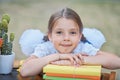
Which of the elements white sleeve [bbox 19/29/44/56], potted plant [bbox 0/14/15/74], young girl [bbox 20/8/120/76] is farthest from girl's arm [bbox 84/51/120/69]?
potted plant [bbox 0/14/15/74]

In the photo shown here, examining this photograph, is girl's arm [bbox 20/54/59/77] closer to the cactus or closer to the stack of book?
the stack of book

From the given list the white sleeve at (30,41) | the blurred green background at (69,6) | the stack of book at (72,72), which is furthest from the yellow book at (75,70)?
the blurred green background at (69,6)

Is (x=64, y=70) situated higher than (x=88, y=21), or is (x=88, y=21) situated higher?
(x=88, y=21)

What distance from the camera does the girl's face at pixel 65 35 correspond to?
0.71 metres

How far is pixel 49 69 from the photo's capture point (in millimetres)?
664

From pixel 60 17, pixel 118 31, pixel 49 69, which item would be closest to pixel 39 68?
pixel 49 69

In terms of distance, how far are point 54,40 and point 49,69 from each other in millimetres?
106

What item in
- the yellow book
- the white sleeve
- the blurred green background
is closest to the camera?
the yellow book

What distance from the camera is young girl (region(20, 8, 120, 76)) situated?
2.29ft

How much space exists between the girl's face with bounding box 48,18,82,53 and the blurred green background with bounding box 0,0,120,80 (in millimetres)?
218

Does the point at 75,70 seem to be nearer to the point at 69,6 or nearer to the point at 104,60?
the point at 104,60

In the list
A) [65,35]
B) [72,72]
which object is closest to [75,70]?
[72,72]

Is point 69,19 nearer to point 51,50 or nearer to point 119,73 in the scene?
point 51,50

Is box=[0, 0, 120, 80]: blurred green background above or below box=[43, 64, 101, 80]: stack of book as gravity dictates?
above
